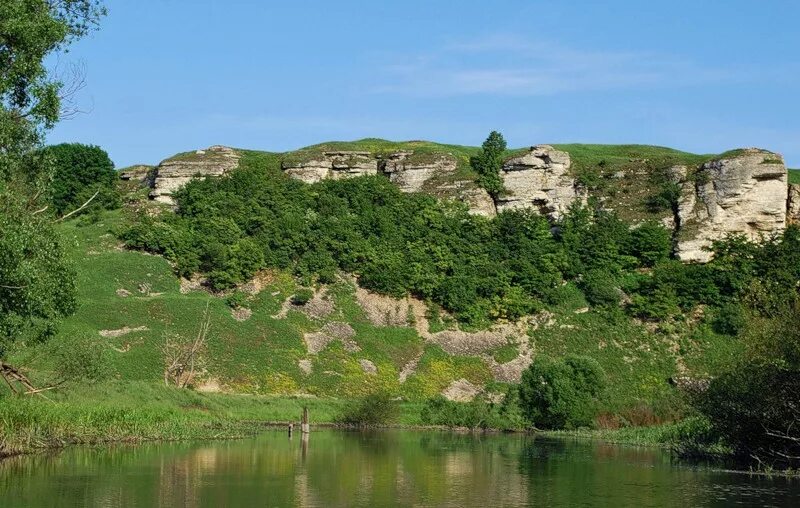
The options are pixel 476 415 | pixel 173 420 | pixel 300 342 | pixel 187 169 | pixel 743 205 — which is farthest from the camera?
pixel 187 169

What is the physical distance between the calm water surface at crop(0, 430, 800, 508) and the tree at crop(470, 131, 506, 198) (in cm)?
6067

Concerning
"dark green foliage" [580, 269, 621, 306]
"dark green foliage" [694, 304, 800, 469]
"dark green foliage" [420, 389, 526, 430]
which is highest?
"dark green foliage" [580, 269, 621, 306]

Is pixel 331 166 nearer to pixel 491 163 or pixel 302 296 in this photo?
pixel 491 163

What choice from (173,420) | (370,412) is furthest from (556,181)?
(173,420)

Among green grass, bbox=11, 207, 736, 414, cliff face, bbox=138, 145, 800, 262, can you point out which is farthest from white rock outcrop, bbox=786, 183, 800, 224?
green grass, bbox=11, 207, 736, 414

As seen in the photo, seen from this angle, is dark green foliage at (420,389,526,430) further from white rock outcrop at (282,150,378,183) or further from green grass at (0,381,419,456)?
white rock outcrop at (282,150,378,183)

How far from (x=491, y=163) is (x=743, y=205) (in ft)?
84.8

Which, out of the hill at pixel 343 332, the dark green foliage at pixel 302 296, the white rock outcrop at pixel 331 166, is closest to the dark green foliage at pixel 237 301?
the hill at pixel 343 332

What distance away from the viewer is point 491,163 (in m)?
111

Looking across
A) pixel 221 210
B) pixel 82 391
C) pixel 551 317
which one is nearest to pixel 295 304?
pixel 221 210

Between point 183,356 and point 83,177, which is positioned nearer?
point 183,356

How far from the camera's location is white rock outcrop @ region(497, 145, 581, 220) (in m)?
108

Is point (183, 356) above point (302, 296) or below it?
below

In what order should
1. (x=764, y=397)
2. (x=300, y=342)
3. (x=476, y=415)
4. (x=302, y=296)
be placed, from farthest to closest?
(x=302, y=296) < (x=300, y=342) < (x=476, y=415) < (x=764, y=397)
